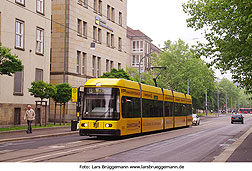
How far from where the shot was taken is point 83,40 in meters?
49.6

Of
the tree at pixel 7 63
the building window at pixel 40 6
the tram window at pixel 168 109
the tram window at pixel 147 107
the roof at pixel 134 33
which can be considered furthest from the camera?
the roof at pixel 134 33

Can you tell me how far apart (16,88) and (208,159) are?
26422mm

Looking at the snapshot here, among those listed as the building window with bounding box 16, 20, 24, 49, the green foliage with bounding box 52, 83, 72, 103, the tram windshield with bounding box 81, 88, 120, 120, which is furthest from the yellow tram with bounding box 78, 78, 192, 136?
the building window with bounding box 16, 20, 24, 49

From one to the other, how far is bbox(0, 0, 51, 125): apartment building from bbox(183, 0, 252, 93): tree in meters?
15.3

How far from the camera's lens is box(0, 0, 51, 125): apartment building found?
33.8m

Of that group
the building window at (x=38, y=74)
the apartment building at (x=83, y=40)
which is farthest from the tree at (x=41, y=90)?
the apartment building at (x=83, y=40)

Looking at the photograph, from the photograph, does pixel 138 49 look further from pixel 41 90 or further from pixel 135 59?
pixel 41 90

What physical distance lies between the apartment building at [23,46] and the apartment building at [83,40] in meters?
5.54

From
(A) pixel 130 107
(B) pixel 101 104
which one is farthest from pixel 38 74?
(B) pixel 101 104

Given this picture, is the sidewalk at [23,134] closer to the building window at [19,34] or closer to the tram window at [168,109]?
the tram window at [168,109]

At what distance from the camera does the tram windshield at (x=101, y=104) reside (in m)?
19.1

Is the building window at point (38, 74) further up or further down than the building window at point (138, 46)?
further down

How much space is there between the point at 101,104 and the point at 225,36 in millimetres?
9469
